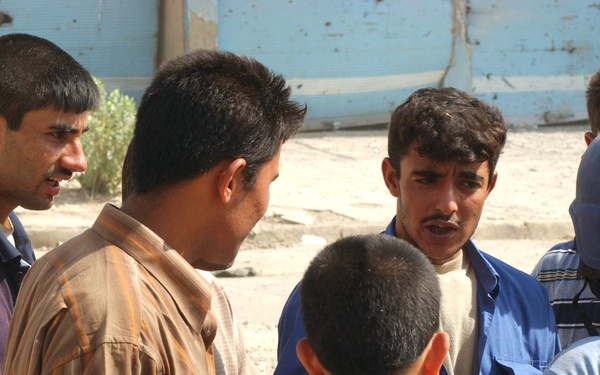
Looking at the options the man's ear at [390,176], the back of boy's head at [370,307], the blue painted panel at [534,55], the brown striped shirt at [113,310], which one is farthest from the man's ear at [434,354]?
the blue painted panel at [534,55]

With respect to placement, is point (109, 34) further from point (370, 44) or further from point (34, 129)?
point (34, 129)

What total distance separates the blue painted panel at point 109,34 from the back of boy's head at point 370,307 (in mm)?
9844

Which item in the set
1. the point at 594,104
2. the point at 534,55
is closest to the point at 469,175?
the point at 594,104

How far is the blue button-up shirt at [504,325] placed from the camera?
2.33 meters

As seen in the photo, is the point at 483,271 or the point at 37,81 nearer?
the point at 483,271

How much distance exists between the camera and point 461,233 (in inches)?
102

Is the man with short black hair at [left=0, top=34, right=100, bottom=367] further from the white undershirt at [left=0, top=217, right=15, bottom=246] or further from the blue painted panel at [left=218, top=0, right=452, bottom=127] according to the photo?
the blue painted panel at [left=218, top=0, right=452, bottom=127]

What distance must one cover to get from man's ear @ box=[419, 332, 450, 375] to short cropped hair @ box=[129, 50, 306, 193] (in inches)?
19.7

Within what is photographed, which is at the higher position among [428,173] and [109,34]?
[428,173]

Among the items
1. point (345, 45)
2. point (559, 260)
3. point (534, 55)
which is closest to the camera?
point (559, 260)

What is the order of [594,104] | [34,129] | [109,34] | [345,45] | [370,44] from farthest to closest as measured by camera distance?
1. [370,44]
2. [345,45]
3. [109,34]
4. [594,104]
5. [34,129]

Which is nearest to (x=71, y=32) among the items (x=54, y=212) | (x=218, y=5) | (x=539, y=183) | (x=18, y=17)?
(x=18, y=17)

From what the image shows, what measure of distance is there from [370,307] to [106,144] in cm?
690

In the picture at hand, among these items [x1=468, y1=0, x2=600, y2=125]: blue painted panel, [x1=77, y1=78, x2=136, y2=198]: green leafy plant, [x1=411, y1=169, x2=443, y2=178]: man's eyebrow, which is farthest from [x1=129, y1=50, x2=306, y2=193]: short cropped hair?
[x1=468, y1=0, x2=600, y2=125]: blue painted panel
